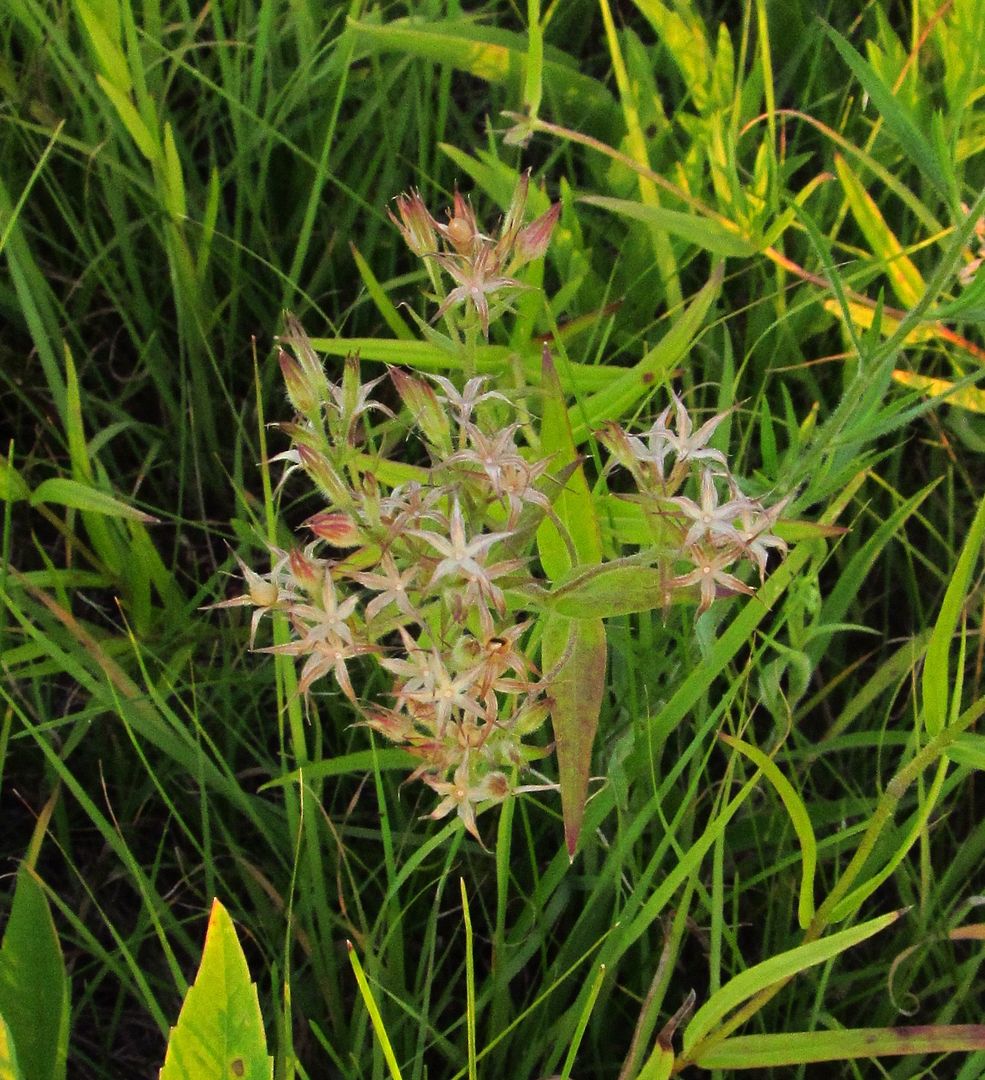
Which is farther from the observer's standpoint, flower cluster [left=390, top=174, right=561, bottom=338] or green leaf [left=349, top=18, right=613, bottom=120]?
green leaf [left=349, top=18, right=613, bottom=120]

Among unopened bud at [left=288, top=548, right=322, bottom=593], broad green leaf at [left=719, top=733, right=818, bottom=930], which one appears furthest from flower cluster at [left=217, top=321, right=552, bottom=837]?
broad green leaf at [left=719, top=733, right=818, bottom=930]

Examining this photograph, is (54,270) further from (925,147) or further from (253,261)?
(925,147)

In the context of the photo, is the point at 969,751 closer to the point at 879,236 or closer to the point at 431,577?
the point at 431,577

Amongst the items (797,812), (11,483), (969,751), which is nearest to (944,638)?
(969,751)

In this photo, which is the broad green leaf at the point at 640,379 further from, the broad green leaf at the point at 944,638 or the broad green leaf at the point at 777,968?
the broad green leaf at the point at 777,968

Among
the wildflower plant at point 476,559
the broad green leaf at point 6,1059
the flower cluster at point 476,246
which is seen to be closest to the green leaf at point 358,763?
the wildflower plant at point 476,559

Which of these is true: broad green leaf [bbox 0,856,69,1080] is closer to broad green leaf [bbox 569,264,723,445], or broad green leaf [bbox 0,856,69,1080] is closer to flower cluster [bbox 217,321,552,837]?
flower cluster [bbox 217,321,552,837]
